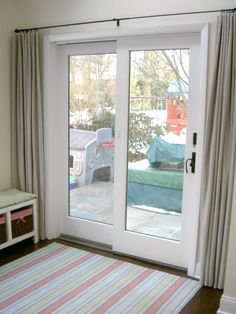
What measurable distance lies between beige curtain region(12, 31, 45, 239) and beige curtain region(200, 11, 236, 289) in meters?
1.84

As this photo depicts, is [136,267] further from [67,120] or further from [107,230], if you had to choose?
[67,120]

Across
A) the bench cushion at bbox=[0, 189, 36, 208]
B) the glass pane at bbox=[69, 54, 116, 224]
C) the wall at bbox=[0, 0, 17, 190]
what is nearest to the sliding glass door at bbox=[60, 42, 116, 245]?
the glass pane at bbox=[69, 54, 116, 224]

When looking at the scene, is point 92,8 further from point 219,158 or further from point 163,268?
point 163,268

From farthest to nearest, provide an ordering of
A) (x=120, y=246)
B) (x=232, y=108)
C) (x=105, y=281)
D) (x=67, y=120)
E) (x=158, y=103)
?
(x=67, y=120)
(x=120, y=246)
(x=158, y=103)
(x=105, y=281)
(x=232, y=108)

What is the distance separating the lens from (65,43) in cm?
379

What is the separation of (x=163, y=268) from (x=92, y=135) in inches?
59.6

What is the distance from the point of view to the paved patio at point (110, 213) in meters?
3.52

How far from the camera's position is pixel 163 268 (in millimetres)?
3438

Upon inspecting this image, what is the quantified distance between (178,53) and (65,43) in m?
1.24

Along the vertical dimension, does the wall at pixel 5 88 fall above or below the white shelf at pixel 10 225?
above


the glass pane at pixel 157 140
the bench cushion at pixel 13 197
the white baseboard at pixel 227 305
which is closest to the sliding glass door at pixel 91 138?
the glass pane at pixel 157 140

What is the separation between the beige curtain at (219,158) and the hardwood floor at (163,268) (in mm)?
150

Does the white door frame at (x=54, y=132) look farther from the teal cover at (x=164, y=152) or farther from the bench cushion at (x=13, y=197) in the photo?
the teal cover at (x=164, y=152)

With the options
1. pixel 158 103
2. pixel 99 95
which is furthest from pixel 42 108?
pixel 158 103
